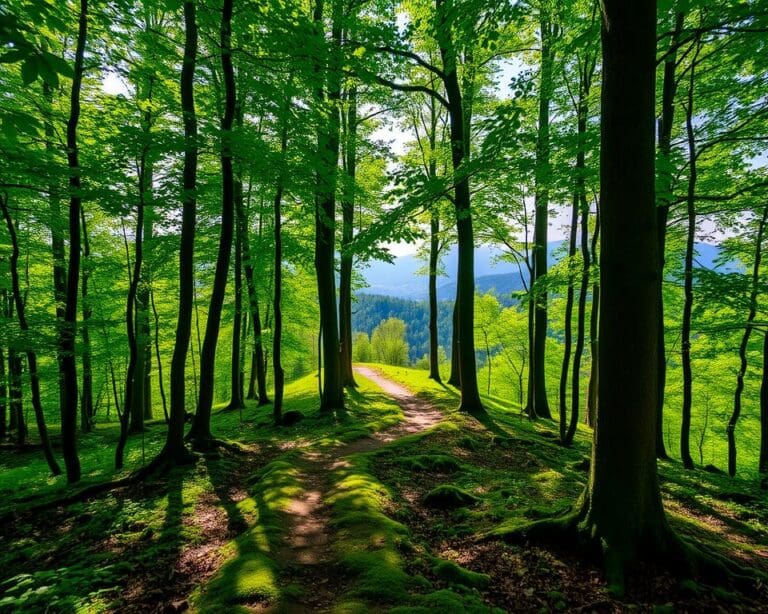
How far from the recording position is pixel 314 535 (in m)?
5.04

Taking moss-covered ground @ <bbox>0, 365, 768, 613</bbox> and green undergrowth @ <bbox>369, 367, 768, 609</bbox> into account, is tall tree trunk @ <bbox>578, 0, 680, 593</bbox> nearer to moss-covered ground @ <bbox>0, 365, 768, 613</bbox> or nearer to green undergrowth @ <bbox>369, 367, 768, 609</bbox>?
moss-covered ground @ <bbox>0, 365, 768, 613</bbox>

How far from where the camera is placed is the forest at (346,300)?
365 cm

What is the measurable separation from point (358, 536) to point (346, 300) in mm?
14018

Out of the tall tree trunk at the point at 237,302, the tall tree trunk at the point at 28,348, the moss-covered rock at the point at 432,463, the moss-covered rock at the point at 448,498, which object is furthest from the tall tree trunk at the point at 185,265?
the tall tree trunk at the point at 237,302

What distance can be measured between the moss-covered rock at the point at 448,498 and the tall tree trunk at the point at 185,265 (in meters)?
5.72

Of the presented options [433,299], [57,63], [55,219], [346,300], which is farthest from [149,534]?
[433,299]

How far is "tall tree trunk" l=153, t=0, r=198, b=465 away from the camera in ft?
27.2

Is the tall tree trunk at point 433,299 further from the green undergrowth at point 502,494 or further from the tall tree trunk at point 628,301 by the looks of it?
the tall tree trunk at point 628,301

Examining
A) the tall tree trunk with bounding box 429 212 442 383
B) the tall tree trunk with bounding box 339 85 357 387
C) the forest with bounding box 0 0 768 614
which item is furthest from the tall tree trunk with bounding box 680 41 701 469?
the tall tree trunk with bounding box 429 212 442 383

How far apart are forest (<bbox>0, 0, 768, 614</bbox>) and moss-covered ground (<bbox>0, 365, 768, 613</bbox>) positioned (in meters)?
0.04

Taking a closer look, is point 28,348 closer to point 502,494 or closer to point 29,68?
point 29,68

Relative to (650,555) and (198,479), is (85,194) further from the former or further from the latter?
(650,555)

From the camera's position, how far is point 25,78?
1.97 meters

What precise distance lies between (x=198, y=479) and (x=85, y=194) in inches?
229
